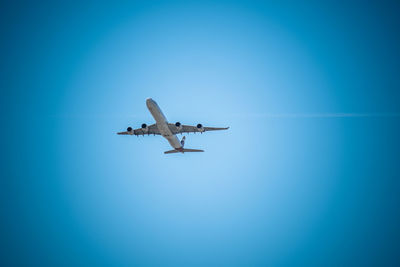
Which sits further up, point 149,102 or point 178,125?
point 178,125

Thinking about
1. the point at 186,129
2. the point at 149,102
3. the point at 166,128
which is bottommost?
the point at 166,128

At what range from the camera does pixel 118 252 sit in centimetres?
16312

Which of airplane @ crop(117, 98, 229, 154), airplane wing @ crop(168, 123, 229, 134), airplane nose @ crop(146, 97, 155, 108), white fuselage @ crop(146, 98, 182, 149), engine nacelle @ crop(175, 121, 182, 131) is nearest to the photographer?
airplane nose @ crop(146, 97, 155, 108)

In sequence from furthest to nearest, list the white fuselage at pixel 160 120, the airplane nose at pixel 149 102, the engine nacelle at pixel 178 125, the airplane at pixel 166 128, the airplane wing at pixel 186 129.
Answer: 1. the airplane wing at pixel 186 129
2. the engine nacelle at pixel 178 125
3. the airplane at pixel 166 128
4. the white fuselage at pixel 160 120
5. the airplane nose at pixel 149 102

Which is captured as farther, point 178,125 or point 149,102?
point 178,125

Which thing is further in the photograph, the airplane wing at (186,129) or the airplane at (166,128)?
the airplane wing at (186,129)

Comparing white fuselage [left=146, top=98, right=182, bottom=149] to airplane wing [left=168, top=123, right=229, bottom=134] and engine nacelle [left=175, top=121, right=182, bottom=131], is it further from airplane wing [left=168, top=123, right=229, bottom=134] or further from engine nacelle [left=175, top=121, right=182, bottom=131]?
airplane wing [left=168, top=123, right=229, bottom=134]

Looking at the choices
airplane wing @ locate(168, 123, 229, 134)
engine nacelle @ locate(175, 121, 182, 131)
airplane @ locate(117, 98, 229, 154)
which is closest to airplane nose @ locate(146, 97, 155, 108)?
airplane @ locate(117, 98, 229, 154)

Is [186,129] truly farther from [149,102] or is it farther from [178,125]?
[149,102]

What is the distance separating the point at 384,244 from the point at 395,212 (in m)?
37.6

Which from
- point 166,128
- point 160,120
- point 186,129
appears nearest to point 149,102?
point 160,120

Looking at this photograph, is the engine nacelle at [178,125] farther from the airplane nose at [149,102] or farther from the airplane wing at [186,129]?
the airplane nose at [149,102]

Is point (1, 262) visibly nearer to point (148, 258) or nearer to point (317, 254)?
point (148, 258)

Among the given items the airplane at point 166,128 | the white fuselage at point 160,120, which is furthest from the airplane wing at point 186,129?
the white fuselage at point 160,120
